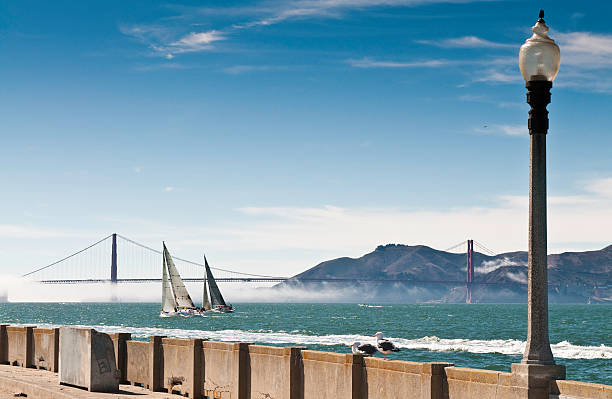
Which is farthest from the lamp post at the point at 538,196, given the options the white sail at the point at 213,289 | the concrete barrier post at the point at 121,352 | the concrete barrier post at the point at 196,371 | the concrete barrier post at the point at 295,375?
the white sail at the point at 213,289

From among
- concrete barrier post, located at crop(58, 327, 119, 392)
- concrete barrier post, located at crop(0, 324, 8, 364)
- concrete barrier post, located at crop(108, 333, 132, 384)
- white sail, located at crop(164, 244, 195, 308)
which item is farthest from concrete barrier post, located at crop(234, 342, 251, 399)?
white sail, located at crop(164, 244, 195, 308)

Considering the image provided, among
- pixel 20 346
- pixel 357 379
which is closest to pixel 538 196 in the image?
pixel 357 379

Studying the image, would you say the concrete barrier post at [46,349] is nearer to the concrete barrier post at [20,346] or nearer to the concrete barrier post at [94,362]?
the concrete barrier post at [20,346]

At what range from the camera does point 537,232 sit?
1089 cm

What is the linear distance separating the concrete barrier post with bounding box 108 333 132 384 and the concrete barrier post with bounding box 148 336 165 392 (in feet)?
4.35

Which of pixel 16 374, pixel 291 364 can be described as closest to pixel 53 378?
pixel 16 374

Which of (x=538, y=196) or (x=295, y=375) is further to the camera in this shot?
(x=295, y=375)

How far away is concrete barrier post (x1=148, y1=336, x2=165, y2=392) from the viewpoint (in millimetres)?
18141

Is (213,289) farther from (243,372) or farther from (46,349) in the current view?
(243,372)

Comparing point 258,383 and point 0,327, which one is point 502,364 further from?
point 258,383

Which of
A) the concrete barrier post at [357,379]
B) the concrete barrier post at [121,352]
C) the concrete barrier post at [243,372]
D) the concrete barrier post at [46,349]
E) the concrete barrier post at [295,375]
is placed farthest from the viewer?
the concrete barrier post at [46,349]

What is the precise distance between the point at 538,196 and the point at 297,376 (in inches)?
215

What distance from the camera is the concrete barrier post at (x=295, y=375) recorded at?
14.6m

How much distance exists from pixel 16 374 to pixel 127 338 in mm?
3477
